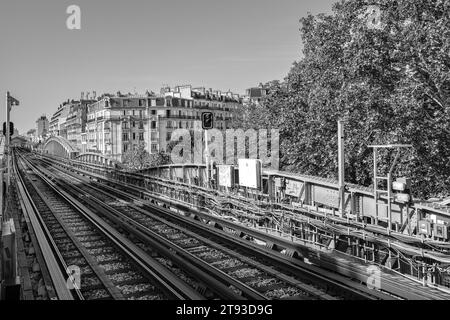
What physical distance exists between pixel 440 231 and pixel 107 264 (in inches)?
342

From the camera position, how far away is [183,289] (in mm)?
9633

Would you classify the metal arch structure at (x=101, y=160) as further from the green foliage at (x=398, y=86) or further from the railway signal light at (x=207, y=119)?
the green foliage at (x=398, y=86)

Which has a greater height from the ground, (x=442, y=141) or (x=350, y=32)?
(x=350, y=32)

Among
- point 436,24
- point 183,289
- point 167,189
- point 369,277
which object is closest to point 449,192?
point 436,24

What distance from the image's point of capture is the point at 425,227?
10.6 m

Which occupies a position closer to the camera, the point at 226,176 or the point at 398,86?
the point at 398,86

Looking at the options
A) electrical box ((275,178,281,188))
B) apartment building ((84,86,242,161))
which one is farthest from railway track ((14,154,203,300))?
apartment building ((84,86,242,161))

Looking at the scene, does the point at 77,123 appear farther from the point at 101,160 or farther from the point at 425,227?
the point at 425,227

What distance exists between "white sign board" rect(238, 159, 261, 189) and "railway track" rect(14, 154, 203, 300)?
5609 mm

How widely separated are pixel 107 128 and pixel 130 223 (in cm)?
7735

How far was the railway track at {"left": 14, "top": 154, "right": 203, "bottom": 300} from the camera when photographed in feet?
32.1

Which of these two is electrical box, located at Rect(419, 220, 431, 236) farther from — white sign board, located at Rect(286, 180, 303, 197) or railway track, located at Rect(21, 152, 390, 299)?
white sign board, located at Rect(286, 180, 303, 197)

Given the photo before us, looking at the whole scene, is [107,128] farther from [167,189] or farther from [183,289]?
[183,289]

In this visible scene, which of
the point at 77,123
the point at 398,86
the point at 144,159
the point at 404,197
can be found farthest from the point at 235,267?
the point at 77,123
